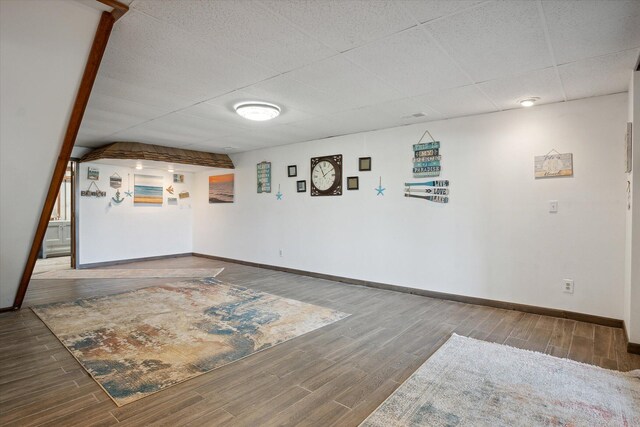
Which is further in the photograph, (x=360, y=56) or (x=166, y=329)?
(x=166, y=329)

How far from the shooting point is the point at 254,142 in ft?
20.6

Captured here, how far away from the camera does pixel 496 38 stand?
239 cm

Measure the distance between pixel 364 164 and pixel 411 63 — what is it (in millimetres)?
2630

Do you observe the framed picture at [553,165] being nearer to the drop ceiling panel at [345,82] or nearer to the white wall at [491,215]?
the white wall at [491,215]

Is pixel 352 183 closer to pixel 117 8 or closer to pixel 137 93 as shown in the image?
pixel 137 93

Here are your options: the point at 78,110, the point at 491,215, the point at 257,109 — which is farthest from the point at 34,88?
the point at 491,215

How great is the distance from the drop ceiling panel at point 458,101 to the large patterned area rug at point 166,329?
2.63 meters

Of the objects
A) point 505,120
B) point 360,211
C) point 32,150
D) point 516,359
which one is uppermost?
point 505,120

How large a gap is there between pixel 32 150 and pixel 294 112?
2.62 meters

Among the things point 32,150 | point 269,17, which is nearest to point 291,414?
point 269,17

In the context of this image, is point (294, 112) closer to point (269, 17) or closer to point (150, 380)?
point (269, 17)

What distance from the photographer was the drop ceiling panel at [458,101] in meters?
3.52

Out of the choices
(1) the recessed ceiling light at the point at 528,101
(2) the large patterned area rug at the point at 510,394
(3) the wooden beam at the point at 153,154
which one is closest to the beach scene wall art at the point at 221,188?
(3) the wooden beam at the point at 153,154

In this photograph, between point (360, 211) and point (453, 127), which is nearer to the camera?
point (453, 127)
